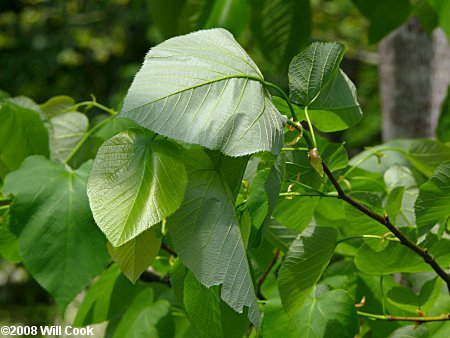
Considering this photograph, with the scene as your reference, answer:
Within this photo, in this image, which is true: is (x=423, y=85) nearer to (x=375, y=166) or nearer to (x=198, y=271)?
(x=375, y=166)

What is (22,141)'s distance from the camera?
938mm

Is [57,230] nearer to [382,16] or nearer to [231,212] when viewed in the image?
[231,212]

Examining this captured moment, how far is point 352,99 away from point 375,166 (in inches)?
16.8

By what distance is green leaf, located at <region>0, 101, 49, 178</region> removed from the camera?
0.93 m

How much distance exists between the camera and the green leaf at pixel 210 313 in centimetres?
61

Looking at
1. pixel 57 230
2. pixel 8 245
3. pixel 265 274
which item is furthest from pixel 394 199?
pixel 8 245

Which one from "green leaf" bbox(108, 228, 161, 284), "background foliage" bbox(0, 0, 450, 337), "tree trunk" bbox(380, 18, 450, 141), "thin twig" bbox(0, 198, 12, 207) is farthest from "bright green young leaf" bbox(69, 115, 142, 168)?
"tree trunk" bbox(380, 18, 450, 141)

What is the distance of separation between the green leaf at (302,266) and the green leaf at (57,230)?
0.69 feet

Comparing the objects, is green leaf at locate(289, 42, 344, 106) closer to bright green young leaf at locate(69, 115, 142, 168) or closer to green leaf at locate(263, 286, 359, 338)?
green leaf at locate(263, 286, 359, 338)

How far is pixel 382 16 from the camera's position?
115 centimetres

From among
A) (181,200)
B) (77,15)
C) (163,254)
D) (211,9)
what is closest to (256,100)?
(181,200)

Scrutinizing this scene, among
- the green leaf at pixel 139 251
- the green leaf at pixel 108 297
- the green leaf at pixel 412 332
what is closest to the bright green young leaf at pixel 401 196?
the green leaf at pixel 412 332

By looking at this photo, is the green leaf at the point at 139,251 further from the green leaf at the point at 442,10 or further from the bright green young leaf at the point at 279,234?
Result: the green leaf at the point at 442,10

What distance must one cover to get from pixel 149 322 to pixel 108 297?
100mm
